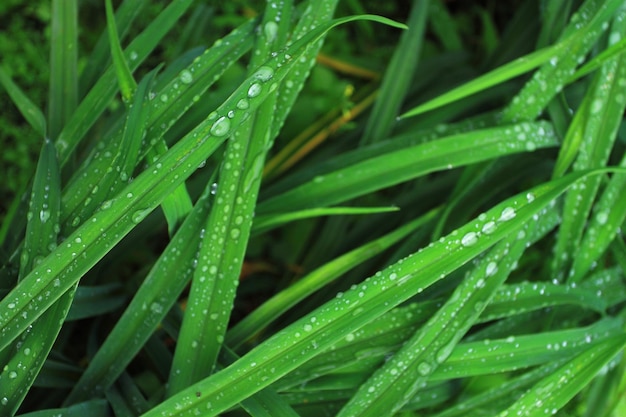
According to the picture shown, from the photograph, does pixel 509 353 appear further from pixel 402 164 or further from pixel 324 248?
pixel 324 248

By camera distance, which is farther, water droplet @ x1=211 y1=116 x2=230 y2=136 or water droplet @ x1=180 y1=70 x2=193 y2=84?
water droplet @ x1=180 y1=70 x2=193 y2=84

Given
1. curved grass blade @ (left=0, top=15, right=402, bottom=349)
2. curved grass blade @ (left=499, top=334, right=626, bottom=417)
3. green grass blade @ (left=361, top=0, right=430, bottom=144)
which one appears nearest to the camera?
curved grass blade @ (left=0, top=15, right=402, bottom=349)

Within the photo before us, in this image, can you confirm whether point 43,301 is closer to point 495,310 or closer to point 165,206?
point 165,206

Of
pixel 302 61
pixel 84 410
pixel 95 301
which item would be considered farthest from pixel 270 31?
pixel 84 410

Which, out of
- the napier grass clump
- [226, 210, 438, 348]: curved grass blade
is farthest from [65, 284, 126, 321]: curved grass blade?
[226, 210, 438, 348]: curved grass blade

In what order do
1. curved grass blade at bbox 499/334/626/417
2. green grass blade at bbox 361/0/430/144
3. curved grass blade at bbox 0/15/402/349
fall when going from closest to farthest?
curved grass blade at bbox 0/15/402/349
curved grass blade at bbox 499/334/626/417
green grass blade at bbox 361/0/430/144

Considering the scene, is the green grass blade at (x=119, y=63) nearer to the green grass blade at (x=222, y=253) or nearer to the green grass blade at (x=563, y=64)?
the green grass blade at (x=222, y=253)

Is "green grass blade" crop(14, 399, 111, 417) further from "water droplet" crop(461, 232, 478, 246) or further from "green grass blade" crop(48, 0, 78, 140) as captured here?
"water droplet" crop(461, 232, 478, 246)
